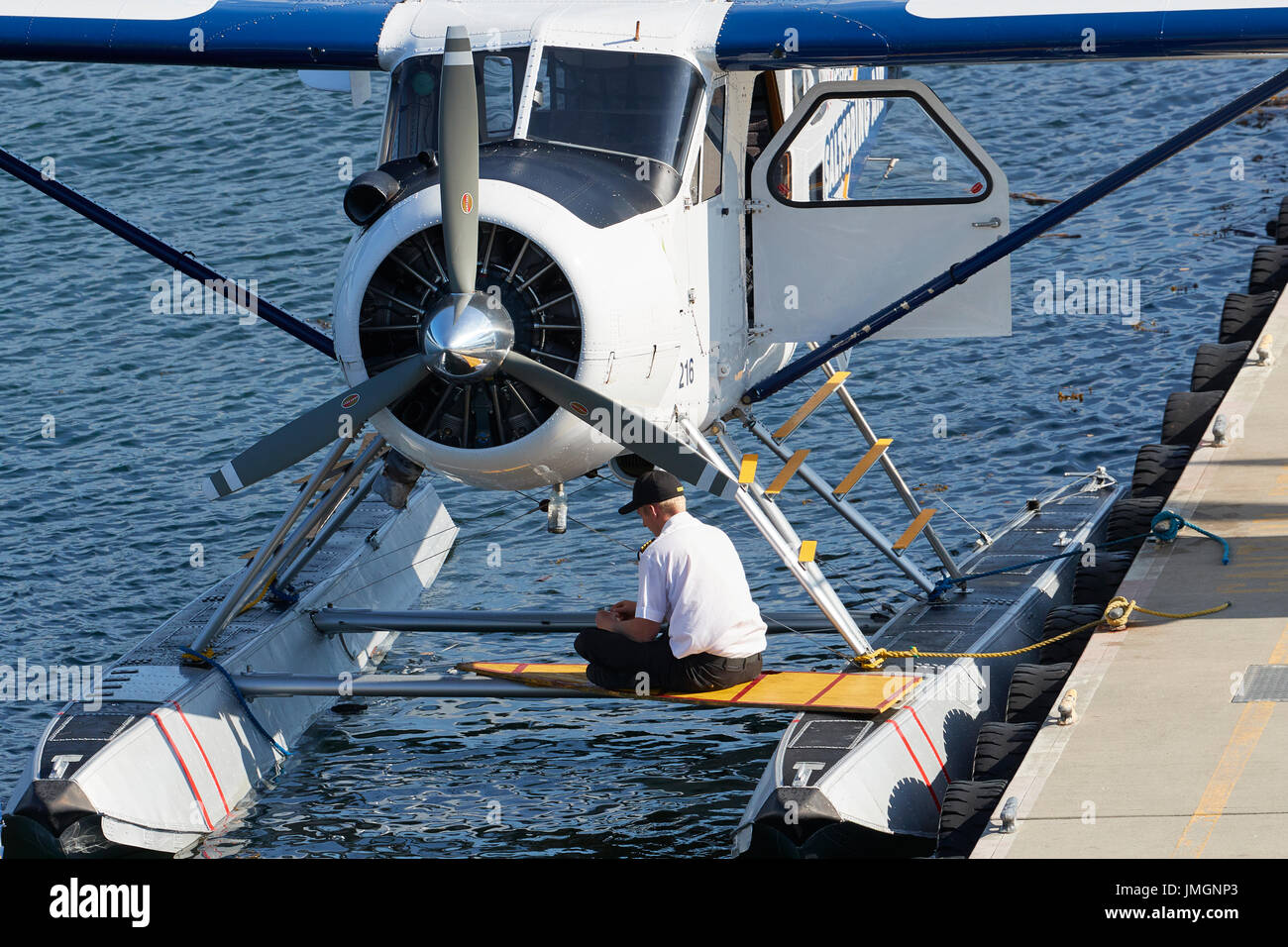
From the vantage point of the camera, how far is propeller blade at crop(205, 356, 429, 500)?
363 inches

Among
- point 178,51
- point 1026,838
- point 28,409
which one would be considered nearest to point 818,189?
point 178,51

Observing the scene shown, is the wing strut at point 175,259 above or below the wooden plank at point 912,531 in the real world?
above

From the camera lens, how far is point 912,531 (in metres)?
12.1

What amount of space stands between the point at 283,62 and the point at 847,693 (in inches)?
212

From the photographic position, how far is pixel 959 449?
667 inches

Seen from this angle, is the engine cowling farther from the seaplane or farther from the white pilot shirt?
the white pilot shirt

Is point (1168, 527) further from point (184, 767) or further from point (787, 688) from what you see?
point (184, 767)

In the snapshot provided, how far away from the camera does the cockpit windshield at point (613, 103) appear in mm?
10227

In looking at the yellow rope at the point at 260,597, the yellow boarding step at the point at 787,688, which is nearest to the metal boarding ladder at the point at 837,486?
the yellow boarding step at the point at 787,688

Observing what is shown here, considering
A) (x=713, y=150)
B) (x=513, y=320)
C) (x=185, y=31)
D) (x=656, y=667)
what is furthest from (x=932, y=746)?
(x=185, y=31)

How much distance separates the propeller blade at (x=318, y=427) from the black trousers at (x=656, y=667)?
1.67 metres

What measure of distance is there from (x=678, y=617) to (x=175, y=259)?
4.48 metres

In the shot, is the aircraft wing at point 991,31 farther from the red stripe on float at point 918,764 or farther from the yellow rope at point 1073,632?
the red stripe on float at point 918,764
